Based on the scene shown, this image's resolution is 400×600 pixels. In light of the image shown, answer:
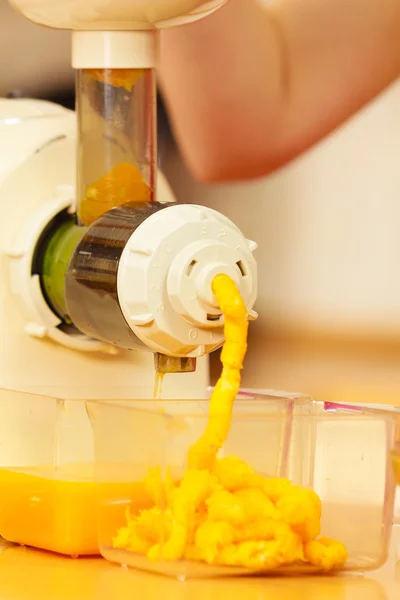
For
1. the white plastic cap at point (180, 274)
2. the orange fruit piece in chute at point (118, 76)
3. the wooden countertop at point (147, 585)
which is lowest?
the wooden countertop at point (147, 585)

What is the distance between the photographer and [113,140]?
51cm

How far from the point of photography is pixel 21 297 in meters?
0.53

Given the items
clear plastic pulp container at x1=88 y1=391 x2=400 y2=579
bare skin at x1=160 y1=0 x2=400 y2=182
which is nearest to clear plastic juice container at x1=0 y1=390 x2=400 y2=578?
clear plastic pulp container at x1=88 y1=391 x2=400 y2=579

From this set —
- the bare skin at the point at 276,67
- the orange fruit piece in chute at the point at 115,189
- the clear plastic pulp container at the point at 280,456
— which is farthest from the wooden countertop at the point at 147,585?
the bare skin at the point at 276,67

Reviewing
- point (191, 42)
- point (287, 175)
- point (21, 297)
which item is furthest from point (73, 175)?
point (287, 175)

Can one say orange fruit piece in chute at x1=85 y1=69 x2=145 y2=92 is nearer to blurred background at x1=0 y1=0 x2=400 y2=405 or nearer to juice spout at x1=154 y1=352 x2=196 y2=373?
juice spout at x1=154 y1=352 x2=196 y2=373

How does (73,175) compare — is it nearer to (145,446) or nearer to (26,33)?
(145,446)

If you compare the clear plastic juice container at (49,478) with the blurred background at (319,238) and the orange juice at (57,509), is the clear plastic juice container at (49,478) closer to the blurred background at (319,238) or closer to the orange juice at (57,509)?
the orange juice at (57,509)

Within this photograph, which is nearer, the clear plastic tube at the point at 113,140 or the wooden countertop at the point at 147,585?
the wooden countertop at the point at 147,585

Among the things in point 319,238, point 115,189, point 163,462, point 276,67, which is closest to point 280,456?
point 163,462

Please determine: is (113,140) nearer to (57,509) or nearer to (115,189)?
(115,189)

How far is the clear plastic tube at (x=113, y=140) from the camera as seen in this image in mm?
511

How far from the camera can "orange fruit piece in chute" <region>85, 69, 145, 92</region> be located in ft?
1.67

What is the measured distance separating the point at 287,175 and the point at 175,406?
2.39ft
